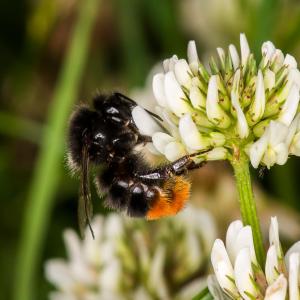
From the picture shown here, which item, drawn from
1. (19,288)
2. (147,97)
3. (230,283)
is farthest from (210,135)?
(147,97)

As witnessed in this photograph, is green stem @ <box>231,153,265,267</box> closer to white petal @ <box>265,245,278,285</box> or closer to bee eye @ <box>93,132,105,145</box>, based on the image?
white petal @ <box>265,245,278,285</box>

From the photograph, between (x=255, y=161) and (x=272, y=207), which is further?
(x=272, y=207)

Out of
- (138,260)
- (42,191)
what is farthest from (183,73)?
(42,191)

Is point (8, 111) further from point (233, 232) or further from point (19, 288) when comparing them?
point (233, 232)

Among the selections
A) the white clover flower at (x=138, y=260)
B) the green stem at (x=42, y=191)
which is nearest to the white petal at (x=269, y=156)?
the white clover flower at (x=138, y=260)

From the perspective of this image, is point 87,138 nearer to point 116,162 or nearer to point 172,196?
point 116,162

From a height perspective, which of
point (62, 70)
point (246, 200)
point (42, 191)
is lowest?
point (246, 200)
